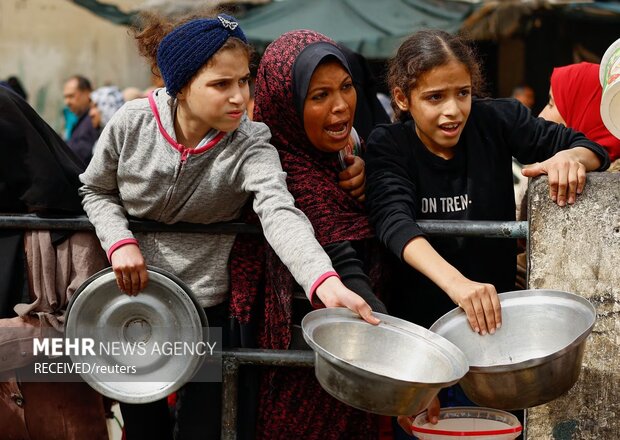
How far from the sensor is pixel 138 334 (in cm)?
322

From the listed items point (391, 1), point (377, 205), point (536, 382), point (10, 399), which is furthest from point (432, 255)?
point (391, 1)

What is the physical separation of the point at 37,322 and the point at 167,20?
44.7 inches

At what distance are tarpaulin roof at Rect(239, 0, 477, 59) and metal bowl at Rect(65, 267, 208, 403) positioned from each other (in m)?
7.15

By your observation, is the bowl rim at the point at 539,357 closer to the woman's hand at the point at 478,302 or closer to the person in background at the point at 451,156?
the woman's hand at the point at 478,302

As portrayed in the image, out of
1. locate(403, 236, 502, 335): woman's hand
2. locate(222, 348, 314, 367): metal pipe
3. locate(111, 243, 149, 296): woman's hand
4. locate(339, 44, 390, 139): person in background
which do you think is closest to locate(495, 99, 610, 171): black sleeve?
locate(403, 236, 502, 335): woman's hand

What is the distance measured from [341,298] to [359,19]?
8.26 meters

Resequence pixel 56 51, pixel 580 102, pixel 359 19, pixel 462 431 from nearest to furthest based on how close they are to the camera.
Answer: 1. pixel 462 431
2. pixel 580 102
3. pixel 359 19
4. pixel 56 51

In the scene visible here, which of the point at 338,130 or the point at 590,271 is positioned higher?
the point at 338,130

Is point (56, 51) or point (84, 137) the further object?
point (56, 51)

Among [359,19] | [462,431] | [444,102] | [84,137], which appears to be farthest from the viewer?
[359,19]

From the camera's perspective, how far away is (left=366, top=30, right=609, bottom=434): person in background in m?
3.24

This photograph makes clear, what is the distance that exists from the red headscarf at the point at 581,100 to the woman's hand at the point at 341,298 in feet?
5.29

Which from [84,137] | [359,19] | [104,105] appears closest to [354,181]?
[104,105]

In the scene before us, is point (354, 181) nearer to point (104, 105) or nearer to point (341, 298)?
point (341, 298)
